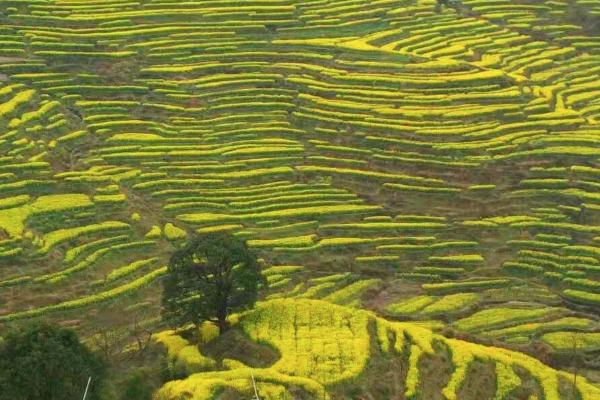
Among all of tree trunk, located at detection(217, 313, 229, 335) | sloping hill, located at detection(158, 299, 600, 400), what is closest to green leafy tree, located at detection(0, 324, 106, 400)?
sloping hill, located at detection(158, 299, 600, 400)

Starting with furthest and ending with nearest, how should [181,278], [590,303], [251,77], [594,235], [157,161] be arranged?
[251,77] < [157,161] < [594,235] < [590,303] < [181,278]

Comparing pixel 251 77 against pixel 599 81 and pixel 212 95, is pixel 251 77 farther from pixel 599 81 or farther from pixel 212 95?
pixel 599 81

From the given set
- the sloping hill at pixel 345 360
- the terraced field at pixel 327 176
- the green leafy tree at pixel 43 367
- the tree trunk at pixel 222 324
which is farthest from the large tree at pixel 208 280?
the green leafy tree at pixel 43 367

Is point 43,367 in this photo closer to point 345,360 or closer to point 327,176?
point 345,360

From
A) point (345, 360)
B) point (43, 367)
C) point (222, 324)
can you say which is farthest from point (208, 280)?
point (43, 367)

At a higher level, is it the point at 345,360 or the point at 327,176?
the point at 327,176

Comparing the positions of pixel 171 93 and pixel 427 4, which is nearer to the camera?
pixel 171 93

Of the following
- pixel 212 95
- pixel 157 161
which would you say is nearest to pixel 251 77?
pixel 212 95
